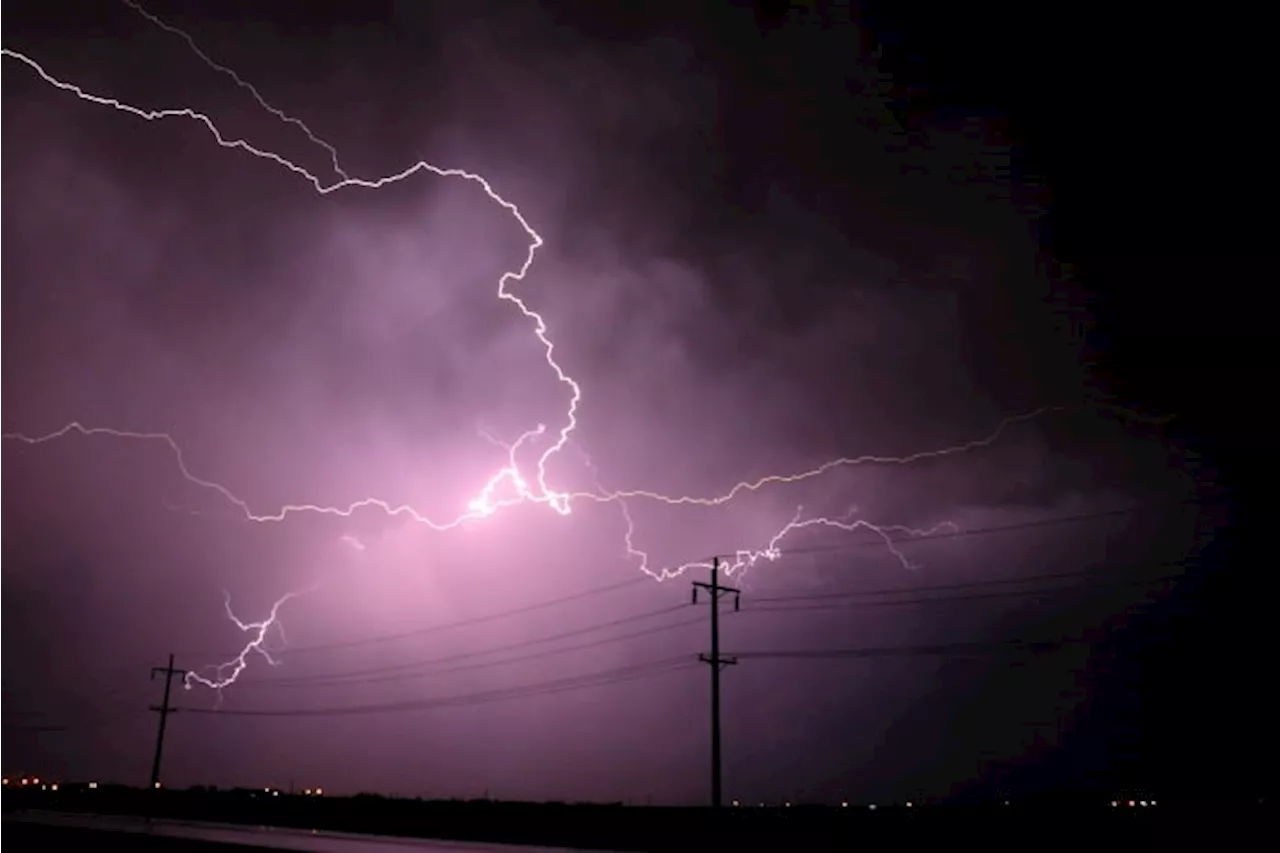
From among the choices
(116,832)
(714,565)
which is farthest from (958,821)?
(116,832)

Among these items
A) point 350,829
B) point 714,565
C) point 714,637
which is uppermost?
point 714,565

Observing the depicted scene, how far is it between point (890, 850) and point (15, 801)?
40.6 metres

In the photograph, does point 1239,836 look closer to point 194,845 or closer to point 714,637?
point 714,637

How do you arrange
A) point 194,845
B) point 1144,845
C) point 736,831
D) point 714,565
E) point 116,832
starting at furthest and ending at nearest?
point 714,565 < point 116,832 < point 736,831 < point 194,845 < point 1144,845

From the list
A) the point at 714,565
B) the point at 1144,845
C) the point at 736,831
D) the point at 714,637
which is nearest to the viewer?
the point at 1144,845

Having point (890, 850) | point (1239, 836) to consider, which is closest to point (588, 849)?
point (890, 850)

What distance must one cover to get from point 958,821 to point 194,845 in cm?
1371

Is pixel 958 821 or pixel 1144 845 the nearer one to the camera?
pixel 1144 845

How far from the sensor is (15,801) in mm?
43844

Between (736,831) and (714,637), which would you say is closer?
(736,831)

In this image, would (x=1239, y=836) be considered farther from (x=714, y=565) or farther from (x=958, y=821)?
(x=714, y=565)

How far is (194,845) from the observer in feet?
62.5

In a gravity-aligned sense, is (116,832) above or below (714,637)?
below

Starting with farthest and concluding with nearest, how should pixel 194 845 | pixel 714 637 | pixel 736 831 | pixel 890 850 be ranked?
pixel 714 637, pixel 736 831, pixel 194 845, pixel 890 850
